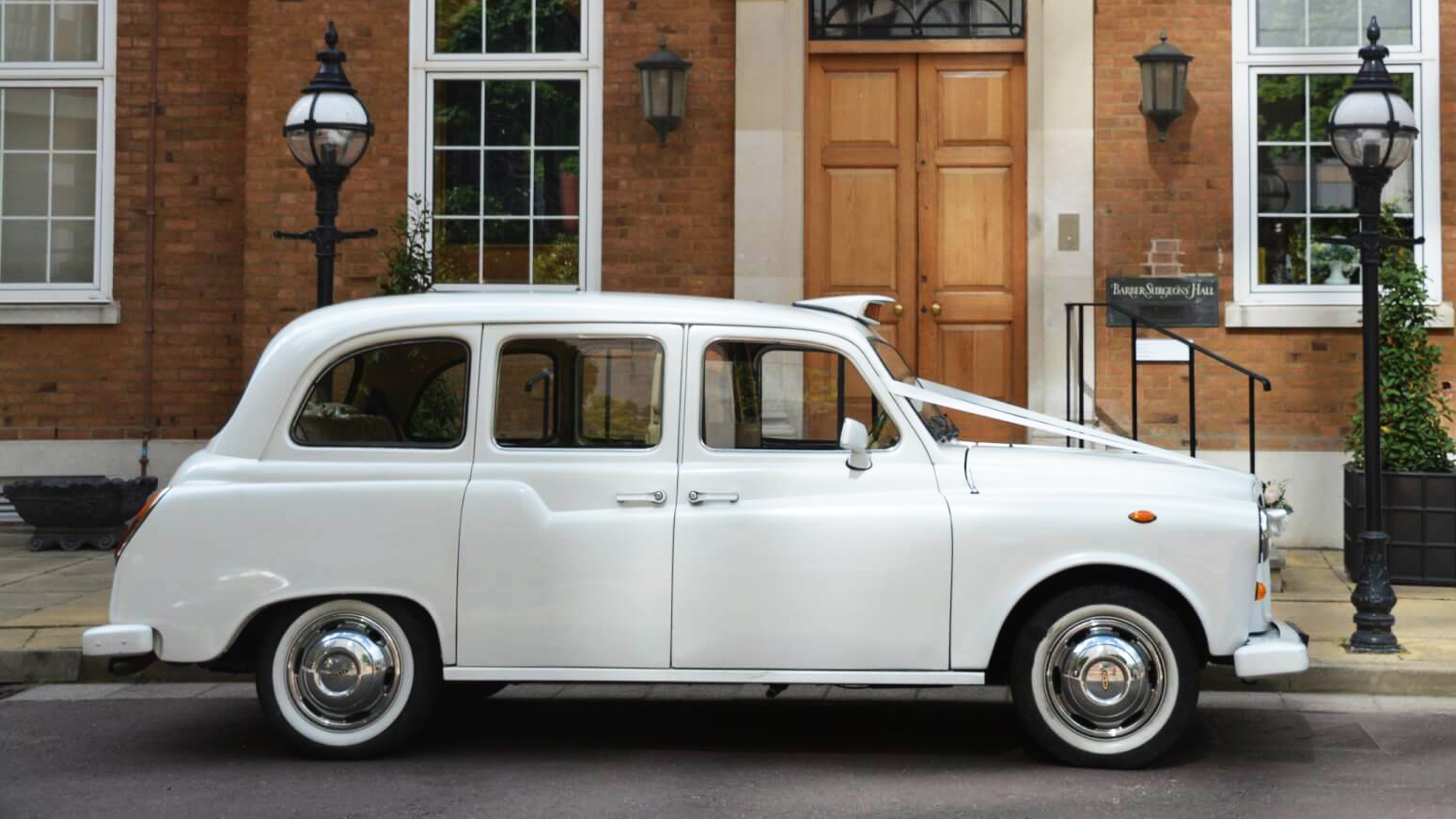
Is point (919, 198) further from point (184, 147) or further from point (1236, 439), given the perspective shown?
point (184, 147)

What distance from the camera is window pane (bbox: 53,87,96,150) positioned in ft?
41.5

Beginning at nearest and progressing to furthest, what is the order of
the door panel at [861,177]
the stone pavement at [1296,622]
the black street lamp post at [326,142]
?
1. the stone pavement at [1296,622]
2. the black street lamp post at [326,142]
3. the door panel at [861,177]

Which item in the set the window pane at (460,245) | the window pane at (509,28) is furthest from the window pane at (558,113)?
the window pane at (460,245)

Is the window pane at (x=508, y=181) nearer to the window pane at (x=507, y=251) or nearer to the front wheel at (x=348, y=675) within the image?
the window pane at (x=507, y=251)

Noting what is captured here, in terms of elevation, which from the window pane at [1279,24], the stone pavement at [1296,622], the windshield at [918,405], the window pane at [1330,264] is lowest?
the stone pavement at [1296,622]

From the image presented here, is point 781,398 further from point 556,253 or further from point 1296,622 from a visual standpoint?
point 556,253

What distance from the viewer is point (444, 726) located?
6832 millimetres

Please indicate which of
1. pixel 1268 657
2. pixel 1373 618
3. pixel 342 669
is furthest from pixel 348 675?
pixel 1373 618

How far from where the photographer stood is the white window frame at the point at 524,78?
39.3 ft

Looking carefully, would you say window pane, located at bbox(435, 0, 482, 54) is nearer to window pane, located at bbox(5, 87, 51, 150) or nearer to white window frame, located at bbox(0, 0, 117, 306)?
white window frame, located at bbox(0, 0, 117, 306)

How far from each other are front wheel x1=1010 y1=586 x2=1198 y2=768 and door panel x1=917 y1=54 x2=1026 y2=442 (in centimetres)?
580

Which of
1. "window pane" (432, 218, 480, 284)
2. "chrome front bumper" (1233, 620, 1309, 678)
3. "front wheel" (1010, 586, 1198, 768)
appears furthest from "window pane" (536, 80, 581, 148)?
"chrome front bumper" (1233, 620, 1309, 678)

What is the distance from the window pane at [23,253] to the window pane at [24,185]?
11 centimetres

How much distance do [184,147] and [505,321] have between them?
7302 millimetres
